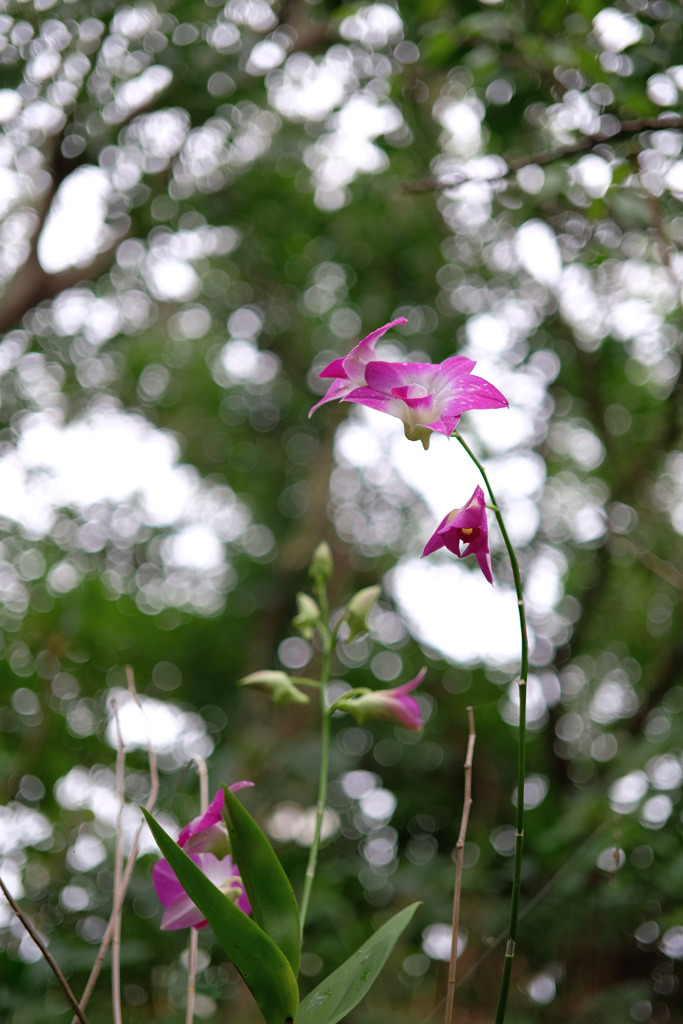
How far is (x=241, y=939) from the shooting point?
19.6 inches

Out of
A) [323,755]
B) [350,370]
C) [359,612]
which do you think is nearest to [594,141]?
[350,370]

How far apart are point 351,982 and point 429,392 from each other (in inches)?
16.9

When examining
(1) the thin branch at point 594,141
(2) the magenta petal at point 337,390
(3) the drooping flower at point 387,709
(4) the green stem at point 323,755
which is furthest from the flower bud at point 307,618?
(1) the thin branch at point 594,141

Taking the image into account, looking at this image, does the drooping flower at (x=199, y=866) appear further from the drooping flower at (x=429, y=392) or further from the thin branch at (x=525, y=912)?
the drooping flower at (x=429, y=392)

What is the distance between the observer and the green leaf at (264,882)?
1.69 feet

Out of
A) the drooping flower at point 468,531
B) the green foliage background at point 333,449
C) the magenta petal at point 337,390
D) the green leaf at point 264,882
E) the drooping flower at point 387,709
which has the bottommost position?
the green foliage background at point 333,449

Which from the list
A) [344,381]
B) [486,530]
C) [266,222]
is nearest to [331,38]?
[266,222]

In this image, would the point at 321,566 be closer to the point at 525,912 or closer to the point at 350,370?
the point at 350,370

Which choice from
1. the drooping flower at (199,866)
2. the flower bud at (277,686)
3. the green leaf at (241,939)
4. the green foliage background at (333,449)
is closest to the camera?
the green leaf at (241,939)

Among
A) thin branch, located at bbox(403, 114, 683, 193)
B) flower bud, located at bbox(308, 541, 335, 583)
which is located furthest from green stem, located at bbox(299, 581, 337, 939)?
thin branch, located at bbox(403, 114, 683, 193)

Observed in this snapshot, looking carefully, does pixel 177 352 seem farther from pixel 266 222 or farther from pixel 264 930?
pixel 264 930

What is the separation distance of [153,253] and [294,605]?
1571 mm

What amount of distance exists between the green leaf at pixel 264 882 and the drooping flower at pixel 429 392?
0.97ft

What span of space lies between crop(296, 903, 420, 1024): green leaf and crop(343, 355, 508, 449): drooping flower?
349 millimetres
